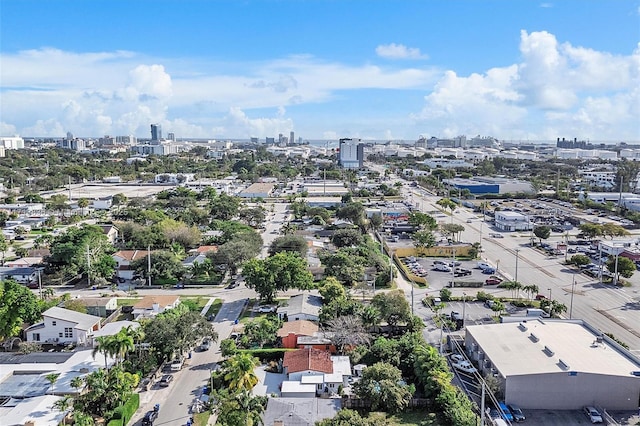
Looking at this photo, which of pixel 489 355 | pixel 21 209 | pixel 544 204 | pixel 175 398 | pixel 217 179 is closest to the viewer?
pixel 175 398

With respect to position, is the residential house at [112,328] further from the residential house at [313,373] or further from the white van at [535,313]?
the white van at [535,313]

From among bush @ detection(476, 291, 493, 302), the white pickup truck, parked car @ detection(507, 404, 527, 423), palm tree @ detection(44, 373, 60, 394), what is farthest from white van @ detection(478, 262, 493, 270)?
palm tree @ detection(44, 373, 60, 394)

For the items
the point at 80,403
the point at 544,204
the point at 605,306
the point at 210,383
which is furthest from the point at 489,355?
the point at 544,204

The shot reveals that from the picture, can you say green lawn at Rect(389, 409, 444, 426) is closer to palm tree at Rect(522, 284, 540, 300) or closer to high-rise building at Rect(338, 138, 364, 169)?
palm tree at Rect(522, 284, 540, 300)

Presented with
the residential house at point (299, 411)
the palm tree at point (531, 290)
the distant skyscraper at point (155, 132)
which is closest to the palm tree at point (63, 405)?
the residential house at point (299, 411)

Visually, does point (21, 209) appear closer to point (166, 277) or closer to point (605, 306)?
point (166, 277)

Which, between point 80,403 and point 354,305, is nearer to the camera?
point 80,403

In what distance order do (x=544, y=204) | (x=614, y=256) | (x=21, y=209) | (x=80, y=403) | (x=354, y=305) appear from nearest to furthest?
(x=80, y=403)
(x=354, y=305)
(x=614, y=256)
(x=21, y=209)
(x=544, y=204)
